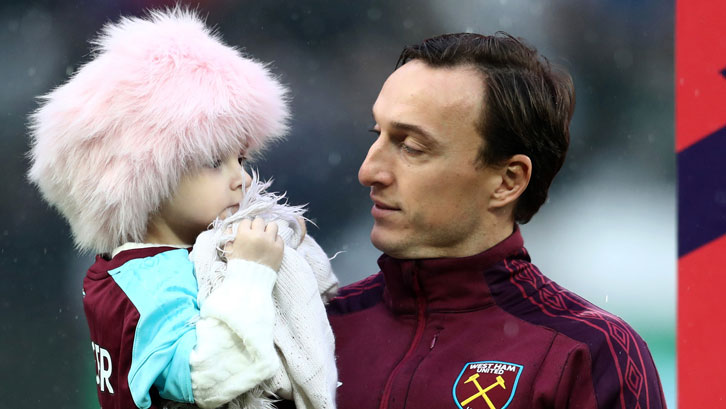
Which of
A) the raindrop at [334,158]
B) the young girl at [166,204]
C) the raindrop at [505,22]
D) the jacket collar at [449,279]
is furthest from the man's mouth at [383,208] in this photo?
the raindrop at [505,22]

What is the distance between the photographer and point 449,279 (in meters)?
2.18

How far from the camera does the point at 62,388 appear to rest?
510 centimetres

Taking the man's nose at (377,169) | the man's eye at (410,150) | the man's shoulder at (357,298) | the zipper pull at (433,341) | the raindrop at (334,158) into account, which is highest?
the man's eye at (410,150)

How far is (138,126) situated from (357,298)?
0.74m

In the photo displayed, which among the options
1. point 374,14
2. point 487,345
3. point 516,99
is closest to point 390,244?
point 487,345

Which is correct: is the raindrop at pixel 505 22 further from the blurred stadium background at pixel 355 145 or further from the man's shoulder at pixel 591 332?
the man's shoulder at pixel 591 332

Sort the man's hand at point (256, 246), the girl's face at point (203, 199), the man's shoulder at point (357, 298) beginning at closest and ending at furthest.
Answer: the man's hand at point (256, 246)
the girl's face at point (203, 199)
the man's shoulder at point (357, 298)

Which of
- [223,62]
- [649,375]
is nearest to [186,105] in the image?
[223,62]

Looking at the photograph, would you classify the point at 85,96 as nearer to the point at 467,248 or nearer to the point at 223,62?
the point at 223,62

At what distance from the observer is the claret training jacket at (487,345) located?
6.41 ft

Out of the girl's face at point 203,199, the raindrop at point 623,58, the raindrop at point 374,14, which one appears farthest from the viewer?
the raindrop at point 623,58

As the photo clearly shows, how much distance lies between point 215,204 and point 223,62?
0.32 meters

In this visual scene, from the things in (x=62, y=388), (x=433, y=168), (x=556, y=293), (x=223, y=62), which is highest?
(x=223, y=62)

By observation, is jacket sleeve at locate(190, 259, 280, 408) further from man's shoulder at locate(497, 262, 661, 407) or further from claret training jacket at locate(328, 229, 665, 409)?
man's shoulder at locate(497, 262, 661, 407)
